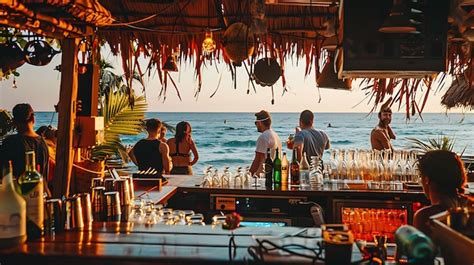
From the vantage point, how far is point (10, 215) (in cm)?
215

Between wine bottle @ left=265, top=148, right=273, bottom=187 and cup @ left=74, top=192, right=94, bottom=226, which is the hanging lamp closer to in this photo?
cup @ left=74, top=192, right=94, bottom=226

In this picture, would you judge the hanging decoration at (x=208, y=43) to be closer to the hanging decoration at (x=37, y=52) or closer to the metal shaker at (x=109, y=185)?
the hanging decoration at (x=37, y=52)

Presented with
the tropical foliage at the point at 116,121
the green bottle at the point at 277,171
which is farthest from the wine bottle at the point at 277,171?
the tropical foliage at the point at 116,121

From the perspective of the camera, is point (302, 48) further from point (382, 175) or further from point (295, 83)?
point (382, 175)

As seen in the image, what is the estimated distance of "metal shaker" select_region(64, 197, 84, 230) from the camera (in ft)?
8.02

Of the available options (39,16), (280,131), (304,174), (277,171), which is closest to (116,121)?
(277,171)

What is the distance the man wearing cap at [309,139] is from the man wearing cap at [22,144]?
2.62m

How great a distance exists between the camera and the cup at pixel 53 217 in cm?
237

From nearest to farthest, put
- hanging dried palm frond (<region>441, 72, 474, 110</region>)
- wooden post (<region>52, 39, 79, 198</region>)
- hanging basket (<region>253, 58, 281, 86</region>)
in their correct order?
wooden post (<region>52, 39, 79, 198</region>) < hanging basket (<region>253, 58, 281, 86</region>) < hanging dried palm frond (<region>441, 72, 474, 110</region>)

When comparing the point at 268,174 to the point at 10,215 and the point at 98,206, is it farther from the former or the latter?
the point at 10,215

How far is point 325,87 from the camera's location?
15.3 ft

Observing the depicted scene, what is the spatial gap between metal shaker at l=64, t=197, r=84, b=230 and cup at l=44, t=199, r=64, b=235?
0.03 m

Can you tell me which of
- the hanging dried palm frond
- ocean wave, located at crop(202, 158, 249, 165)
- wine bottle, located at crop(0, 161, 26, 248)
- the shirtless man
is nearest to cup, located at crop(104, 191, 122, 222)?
wine bottle, located at crop(0, 161, 26, 248)

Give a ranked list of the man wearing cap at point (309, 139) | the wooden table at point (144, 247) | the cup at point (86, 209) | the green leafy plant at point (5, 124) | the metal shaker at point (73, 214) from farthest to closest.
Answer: the green leafy plant at point (5, 124), the man wearing cap at point (309, 139), the cup at point (86, 209), the metal shaker at point (73, 214), the wooden table at point (144, 247)
